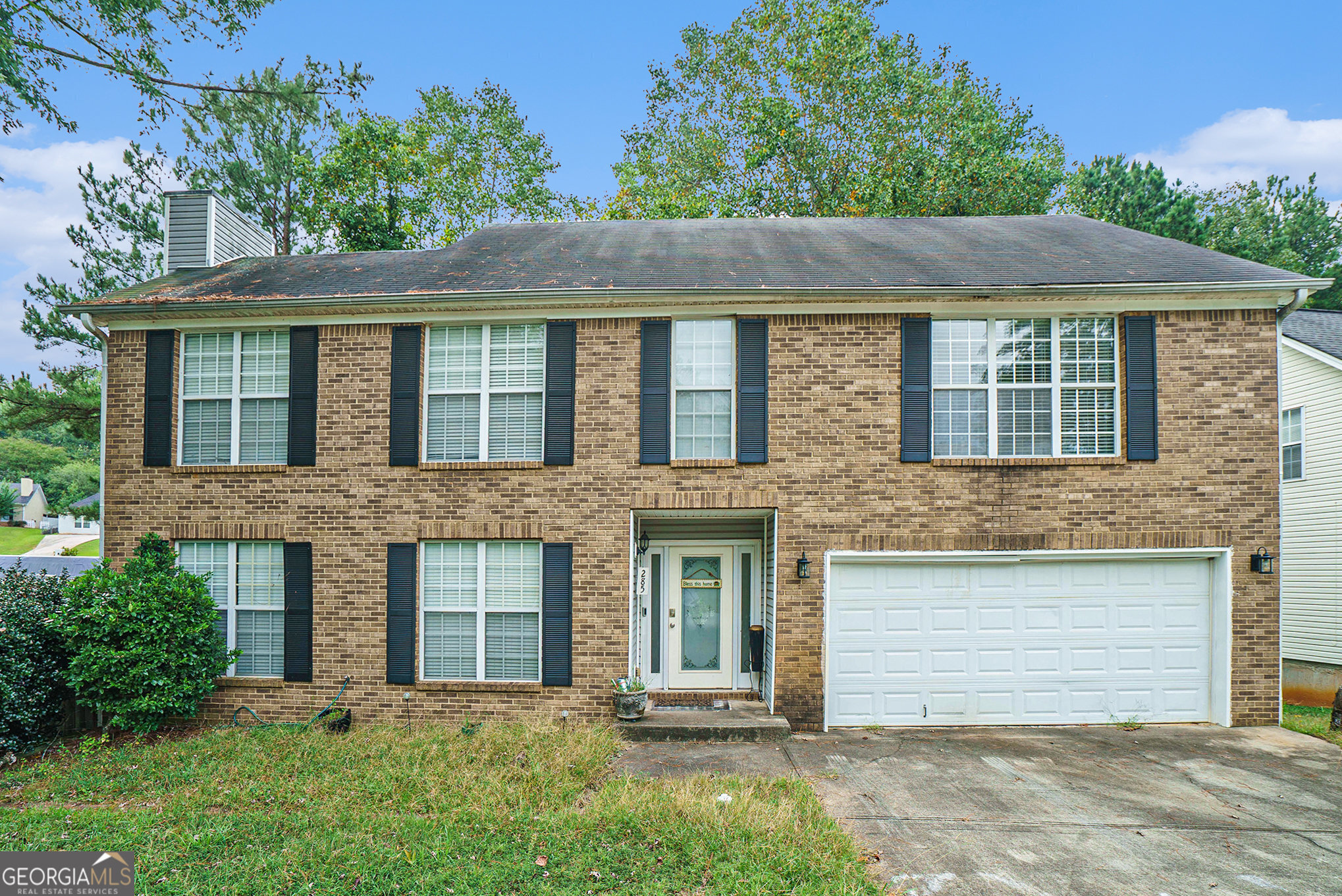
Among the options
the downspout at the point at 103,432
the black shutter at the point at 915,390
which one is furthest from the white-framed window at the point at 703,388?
the downspout at the point at 103,432

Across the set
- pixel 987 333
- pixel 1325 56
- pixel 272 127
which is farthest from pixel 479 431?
pixel 1325 56

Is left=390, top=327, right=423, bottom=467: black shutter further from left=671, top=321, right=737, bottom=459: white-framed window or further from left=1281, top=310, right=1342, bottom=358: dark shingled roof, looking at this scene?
left=1281, top=310, right=1342, bottom=358: dark shingled roof

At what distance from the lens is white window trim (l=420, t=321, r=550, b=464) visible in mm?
8516

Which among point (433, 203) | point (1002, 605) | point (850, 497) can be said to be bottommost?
point (1002, 605)

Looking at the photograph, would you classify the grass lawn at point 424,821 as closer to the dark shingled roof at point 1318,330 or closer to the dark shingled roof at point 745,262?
the dark shingled roof at point 745,262

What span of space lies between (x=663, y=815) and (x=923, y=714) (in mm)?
4341

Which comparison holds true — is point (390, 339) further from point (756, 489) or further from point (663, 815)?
point (663, 815)

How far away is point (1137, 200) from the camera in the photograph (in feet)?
71.9

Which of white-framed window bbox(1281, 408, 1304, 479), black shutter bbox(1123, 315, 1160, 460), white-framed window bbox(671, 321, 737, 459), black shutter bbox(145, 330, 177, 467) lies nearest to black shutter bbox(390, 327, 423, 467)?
black shutter bbox(145, 330, 177, 467)

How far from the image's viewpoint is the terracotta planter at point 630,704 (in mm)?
7859

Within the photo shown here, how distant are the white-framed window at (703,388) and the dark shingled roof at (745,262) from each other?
61 centimetres

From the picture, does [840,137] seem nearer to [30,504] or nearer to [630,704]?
[630,704]

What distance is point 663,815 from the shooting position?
5363mm

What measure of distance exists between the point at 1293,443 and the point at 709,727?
12674mm
